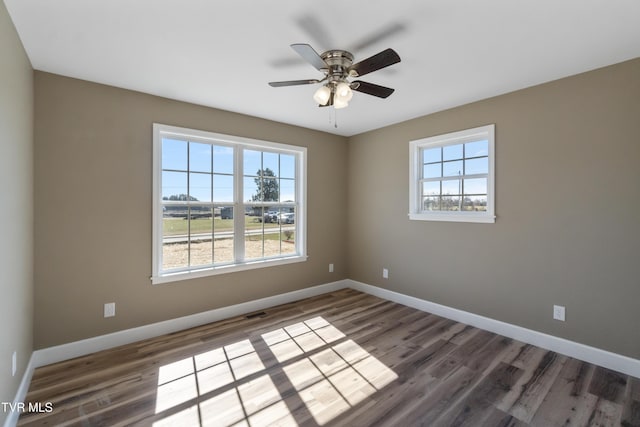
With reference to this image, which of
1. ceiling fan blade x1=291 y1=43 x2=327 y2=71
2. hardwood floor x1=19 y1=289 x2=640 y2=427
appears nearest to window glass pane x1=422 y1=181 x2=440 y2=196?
hardwood floor x1=19 y1=289 x2=640 y2=427

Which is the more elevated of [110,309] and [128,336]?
[110,309]

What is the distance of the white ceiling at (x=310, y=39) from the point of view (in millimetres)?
1792

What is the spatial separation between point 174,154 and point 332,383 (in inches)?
111

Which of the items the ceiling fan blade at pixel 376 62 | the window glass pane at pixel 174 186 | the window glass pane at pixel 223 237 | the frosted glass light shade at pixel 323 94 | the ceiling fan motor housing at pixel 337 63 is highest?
the ceiling fan motor housing at pixel 337 63

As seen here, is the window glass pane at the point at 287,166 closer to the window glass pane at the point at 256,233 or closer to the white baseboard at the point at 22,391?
the window glass pane at the point at 256,233

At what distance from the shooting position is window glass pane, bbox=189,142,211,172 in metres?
3.43

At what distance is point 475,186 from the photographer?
345 centimetres

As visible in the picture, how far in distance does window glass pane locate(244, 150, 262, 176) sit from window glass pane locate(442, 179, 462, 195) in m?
2.41

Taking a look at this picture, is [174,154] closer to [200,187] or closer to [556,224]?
[200,187]

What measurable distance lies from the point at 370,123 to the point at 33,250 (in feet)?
12.7

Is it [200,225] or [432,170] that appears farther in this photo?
[432,170]

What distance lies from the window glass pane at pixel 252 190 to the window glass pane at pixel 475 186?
8.57 feet

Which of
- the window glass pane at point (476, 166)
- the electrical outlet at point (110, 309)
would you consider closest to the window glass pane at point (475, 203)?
the window glass pane at point (476, 166)

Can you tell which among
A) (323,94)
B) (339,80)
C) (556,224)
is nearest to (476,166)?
(556,224)
